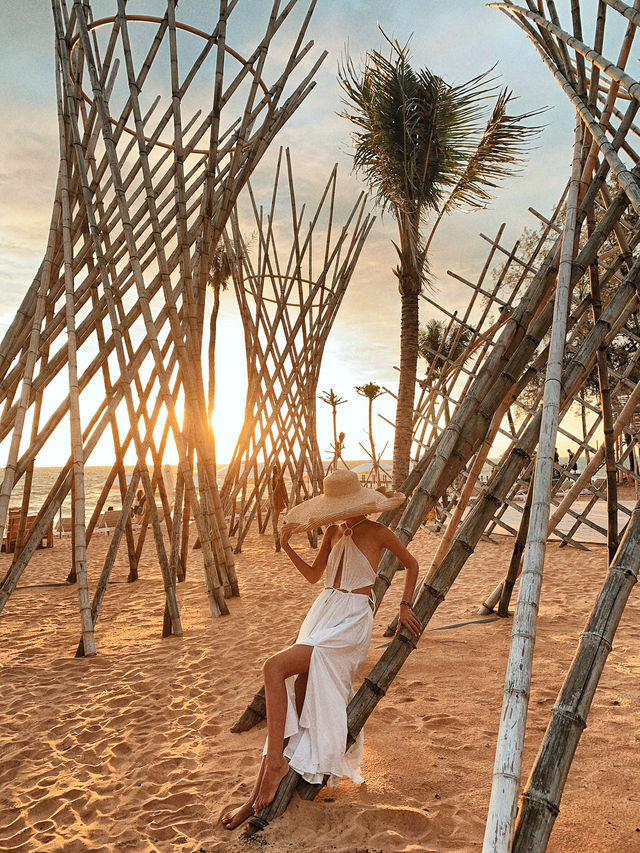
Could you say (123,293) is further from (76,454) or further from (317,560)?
(317,560)

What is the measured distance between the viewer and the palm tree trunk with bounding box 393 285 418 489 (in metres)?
5.73

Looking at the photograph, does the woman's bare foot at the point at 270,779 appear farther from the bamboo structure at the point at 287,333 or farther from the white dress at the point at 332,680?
the bamboo structure at the point at 287,333

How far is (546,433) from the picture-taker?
4.19 ft

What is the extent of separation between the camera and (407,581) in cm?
163

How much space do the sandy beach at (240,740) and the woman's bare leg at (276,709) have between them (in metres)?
0.08

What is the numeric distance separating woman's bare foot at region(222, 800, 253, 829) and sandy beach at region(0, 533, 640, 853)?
0.06 feet

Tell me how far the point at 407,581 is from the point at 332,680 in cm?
34

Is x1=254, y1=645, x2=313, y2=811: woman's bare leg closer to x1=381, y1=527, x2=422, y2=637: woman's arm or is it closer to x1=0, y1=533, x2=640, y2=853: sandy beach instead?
x1=0, y1=533, x2=640, y2=853: sandy beach

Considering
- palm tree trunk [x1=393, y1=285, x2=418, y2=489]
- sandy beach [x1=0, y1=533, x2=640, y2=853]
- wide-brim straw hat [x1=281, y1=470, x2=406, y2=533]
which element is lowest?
sandy beach [x1=0, y1=533, x2=640, y2=853]

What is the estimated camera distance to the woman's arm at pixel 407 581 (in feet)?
5.04

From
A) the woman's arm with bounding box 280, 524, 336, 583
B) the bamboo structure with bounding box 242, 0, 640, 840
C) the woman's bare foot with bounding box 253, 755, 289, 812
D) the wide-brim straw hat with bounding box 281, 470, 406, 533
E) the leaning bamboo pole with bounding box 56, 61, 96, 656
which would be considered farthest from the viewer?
the leaning bamboo pole with bounding box 56, 61, 96, 656

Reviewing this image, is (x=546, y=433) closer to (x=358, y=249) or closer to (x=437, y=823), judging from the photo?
(x=437, y=823)

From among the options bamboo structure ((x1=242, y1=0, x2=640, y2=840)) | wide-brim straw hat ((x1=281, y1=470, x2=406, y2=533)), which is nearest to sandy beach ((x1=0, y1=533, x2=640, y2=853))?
bamboo structure ((x1=242, y1=0, x2=640, y2=840))

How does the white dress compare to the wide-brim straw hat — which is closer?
the white dress
